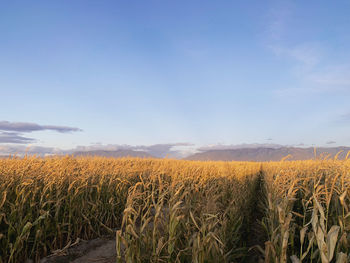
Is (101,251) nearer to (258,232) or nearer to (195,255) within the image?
(195,255)

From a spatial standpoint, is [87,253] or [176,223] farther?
[87,253]

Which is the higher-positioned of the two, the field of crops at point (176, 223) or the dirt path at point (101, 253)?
the field of crops at point (176, 223)

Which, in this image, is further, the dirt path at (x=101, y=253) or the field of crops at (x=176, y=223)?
the dirt path at (x=101, y=253)

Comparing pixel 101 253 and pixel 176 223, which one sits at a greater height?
pixel 176 223

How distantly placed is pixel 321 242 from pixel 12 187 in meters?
4.09

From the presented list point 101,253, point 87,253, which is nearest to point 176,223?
point 101,253

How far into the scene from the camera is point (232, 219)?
3.04 metres

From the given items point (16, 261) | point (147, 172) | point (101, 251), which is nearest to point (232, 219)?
point (101, 251)

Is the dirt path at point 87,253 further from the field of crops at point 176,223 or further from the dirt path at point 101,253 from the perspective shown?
the field of crops at point 176,223

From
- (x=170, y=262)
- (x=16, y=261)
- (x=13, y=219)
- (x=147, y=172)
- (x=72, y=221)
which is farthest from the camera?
(x=147, y=172)

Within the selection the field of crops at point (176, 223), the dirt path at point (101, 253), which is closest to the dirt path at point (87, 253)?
the dirt path at point (101, 253)

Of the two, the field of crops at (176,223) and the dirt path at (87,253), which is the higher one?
the field of crops at (176,223)

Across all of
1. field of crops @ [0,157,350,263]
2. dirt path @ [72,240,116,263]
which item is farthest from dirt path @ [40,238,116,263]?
Result: field of crops @ [0,157,350,263]

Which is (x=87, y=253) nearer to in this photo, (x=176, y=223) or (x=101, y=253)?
(x=101, y=253)
